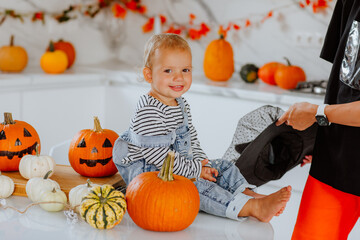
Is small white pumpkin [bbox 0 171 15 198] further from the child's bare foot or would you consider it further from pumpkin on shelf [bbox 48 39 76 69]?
pumpkin on shelf [bbox 48 39 76 69]

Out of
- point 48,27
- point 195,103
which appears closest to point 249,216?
point 195,103

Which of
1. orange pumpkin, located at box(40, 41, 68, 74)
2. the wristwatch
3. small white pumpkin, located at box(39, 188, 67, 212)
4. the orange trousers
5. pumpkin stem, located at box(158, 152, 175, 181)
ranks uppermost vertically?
A: orange pumpkin, located at box(40, 41, 68, 74)

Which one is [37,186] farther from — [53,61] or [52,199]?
[53,61]

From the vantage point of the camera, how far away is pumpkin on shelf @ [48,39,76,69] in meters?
3.22

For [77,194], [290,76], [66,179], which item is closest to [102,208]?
[77,194]

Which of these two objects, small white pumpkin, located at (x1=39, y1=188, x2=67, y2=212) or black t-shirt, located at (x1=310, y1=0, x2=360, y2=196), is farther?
black t-shirt, located at (x1=310, y1=0, x2=360, y2=196)

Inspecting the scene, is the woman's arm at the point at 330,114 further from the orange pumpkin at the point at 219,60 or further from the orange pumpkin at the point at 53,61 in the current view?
the orange pumpkin at the point at 53,61

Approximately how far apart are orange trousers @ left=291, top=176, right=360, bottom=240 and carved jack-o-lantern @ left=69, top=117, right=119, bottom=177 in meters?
0.59

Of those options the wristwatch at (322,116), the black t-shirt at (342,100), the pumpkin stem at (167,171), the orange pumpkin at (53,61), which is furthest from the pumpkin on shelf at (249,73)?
the pumpkin stem at (167,171)

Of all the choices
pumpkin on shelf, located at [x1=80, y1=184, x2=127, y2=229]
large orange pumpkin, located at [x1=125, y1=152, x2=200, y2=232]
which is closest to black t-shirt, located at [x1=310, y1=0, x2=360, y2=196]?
large orange pumpkin, located at [x1=125, y1=152, x2=200, y2=232]

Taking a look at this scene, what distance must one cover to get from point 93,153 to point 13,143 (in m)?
0.22

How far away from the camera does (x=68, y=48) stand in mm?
3229

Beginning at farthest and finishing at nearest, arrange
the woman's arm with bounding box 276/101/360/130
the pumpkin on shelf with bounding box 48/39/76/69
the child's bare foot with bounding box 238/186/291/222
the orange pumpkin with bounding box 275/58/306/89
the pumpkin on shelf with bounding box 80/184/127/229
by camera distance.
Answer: the pumpkin on shelf with bounding box 48/39/76/69 → the orange pumpkin with bounding box 275/58/306/89 → the woman's arm with bounding box 276/101/360/130 → the child's bare foot with bounding box 238/186/291/222 → the pumpkin on shelf with bounding box 80/184/127/229

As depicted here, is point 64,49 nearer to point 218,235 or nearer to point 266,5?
point 266,5
